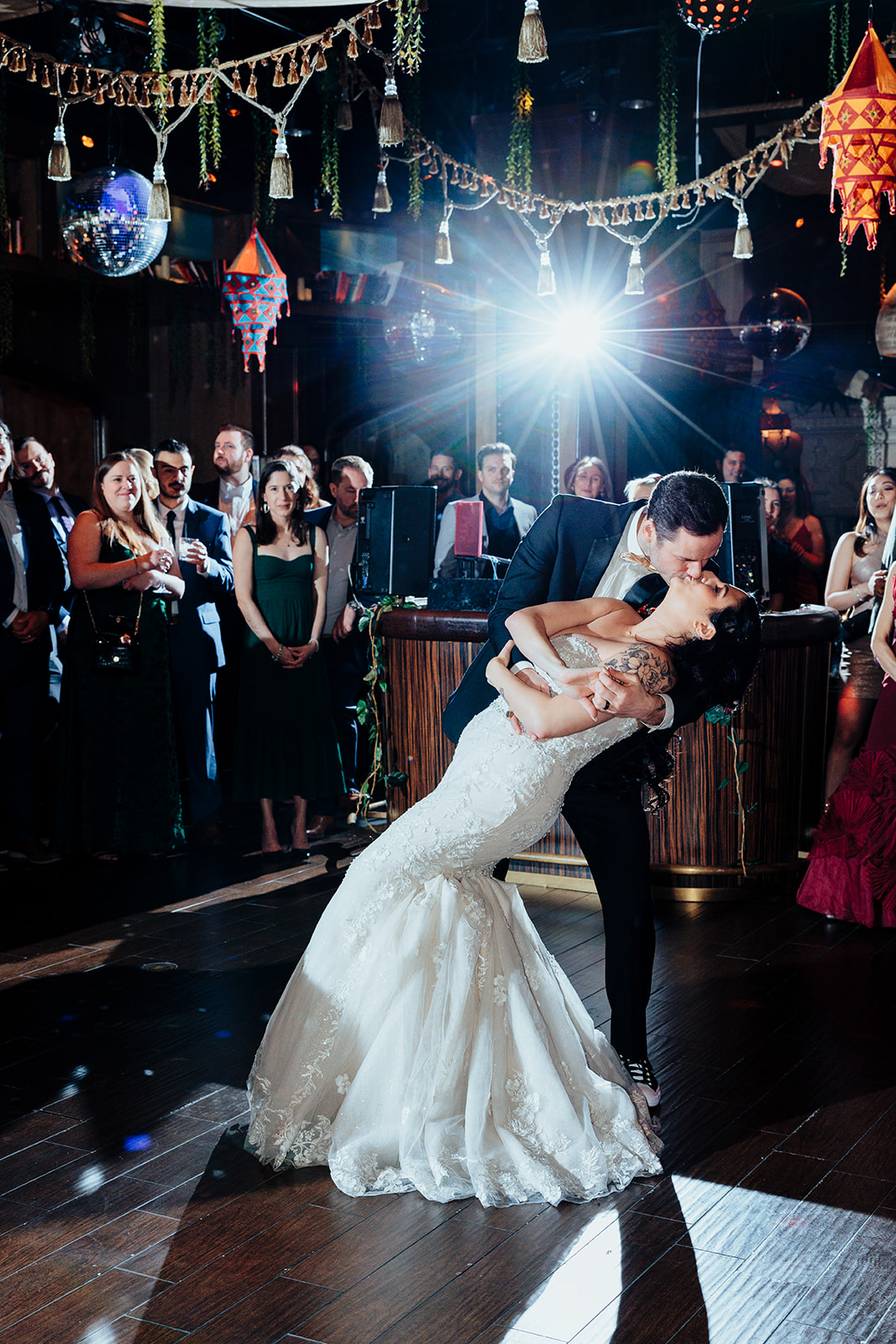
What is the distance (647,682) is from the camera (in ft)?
8.52

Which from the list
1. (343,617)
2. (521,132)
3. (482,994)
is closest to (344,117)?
(521,132)

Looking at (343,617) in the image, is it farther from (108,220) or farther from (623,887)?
(623,887)

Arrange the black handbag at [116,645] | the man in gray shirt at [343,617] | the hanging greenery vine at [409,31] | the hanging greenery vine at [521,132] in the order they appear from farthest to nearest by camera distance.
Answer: the hanging greenery vine at [521,132], the man in gray shirt at [343,617], the black handbag at [116,645], the hanging greenery vine at [409,31]

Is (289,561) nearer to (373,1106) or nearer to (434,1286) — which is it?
(373,1106)

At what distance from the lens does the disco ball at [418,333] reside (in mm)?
8969

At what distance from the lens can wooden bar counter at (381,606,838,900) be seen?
16.1 feet

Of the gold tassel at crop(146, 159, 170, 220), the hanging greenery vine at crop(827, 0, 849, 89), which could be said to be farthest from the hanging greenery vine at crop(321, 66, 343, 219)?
the hanging greenery vine at crop(827, 0, 849, 89)

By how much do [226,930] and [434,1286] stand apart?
230 cm

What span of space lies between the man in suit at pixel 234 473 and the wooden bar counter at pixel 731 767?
134 cm

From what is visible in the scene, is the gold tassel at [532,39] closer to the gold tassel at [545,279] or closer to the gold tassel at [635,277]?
the gold tassel at [545,279]

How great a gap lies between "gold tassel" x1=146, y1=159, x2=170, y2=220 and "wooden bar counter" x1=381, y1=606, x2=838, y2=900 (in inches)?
77.6

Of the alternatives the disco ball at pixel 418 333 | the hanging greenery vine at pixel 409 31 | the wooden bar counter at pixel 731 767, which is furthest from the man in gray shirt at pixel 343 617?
the disco ball at pixel 418 333

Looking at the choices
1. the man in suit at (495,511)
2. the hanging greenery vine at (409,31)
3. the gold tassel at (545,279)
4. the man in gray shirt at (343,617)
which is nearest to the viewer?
the hanging greenery vine at (409,31)

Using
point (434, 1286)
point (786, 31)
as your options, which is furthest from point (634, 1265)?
point (786, 31)
